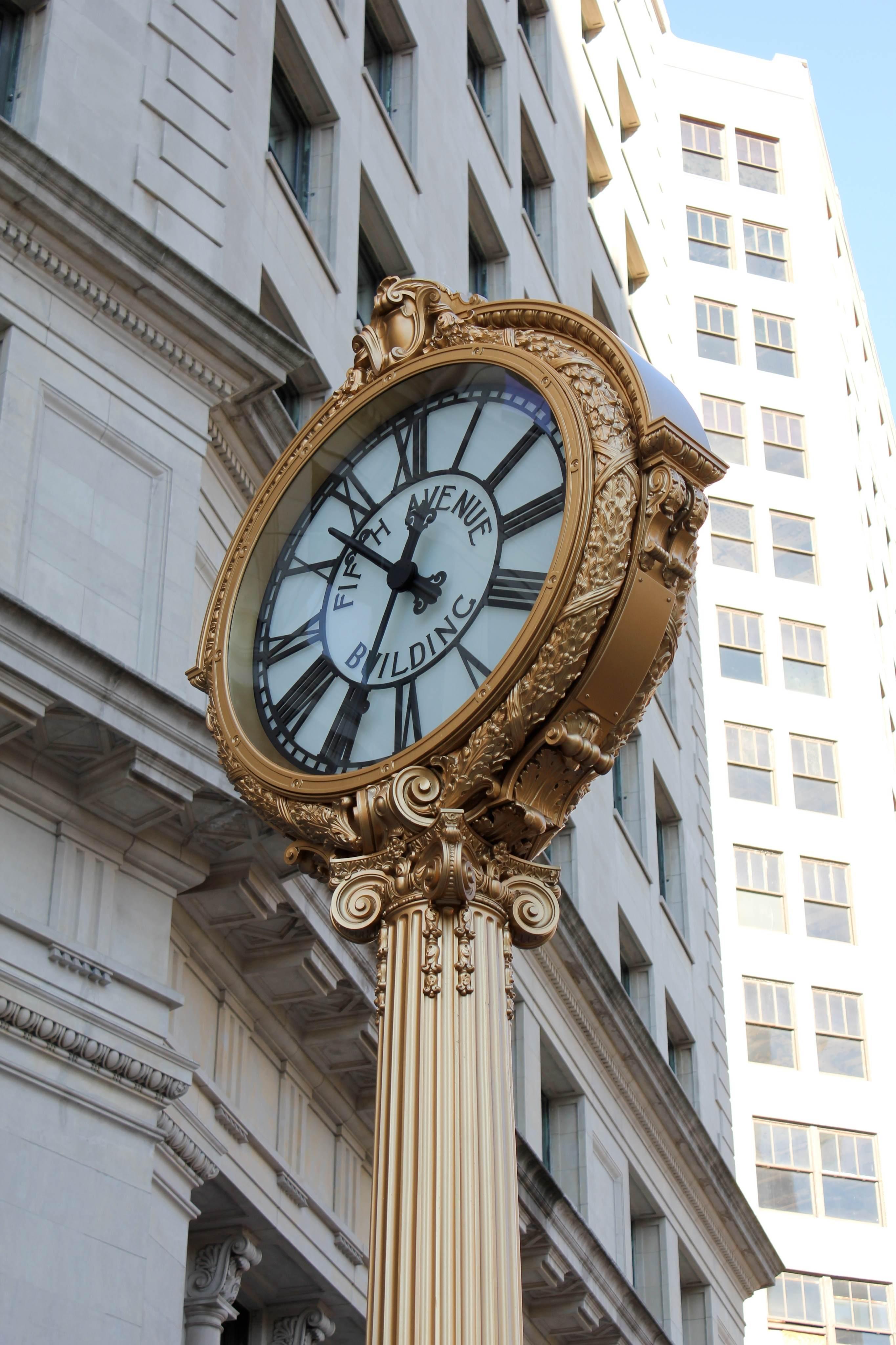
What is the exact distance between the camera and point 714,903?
32.6 meters

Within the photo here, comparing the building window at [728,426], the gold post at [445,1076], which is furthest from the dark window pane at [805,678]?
the gold post at [445,1076]

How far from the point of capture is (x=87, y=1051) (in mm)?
11031

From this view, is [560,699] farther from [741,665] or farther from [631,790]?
[741,665]

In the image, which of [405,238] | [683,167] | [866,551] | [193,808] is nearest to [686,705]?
[405,238]

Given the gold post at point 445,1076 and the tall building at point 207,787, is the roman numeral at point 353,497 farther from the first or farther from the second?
the tall building at point 207,787

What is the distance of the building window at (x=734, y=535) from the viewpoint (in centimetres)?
5581

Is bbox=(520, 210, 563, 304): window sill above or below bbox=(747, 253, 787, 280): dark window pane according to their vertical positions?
below

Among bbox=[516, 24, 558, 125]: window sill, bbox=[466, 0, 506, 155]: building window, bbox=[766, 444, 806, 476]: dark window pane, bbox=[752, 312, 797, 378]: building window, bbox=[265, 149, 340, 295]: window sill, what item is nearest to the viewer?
bbox=[265, 149, 340, 295]: window sill

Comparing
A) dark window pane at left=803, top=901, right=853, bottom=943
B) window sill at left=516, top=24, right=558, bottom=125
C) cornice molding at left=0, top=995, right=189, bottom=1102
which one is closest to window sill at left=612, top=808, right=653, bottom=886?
window sill at left=516, top=24, right=558, bottom=125

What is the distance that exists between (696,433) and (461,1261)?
218 cm

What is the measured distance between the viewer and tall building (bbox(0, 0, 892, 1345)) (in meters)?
11.2

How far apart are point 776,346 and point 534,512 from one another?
56668 mm

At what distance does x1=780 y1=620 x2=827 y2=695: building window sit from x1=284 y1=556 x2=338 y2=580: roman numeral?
164ft

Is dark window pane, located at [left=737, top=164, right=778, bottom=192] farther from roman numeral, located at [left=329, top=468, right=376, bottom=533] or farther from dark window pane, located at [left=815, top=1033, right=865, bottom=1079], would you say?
roman numeral, located at [left=329, top=468, right=376, bottom=533]
